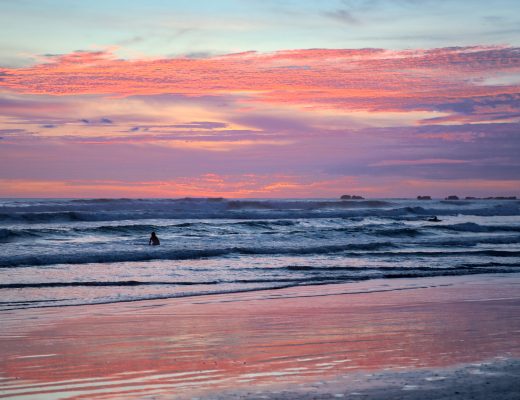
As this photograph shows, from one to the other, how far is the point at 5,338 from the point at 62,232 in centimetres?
2682

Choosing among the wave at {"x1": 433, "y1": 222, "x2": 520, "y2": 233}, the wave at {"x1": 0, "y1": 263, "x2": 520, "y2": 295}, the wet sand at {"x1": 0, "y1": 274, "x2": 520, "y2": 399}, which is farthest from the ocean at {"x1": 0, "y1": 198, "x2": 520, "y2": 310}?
the wet sand at {"x1": 0, "y1": 274, "x2": 520, "y2": 399}

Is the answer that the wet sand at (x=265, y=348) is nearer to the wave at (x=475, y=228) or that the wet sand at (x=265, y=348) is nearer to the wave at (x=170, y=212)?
the wave at (x=475, y=228)

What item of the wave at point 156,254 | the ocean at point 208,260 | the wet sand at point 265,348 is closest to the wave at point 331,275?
the ocean at point 208,260

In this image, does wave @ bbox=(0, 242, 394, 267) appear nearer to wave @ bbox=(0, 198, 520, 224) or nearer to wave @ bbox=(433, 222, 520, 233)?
wave @ bbox=(433, 222, 520, 233)

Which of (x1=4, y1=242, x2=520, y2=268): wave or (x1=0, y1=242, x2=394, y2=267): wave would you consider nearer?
(x1=0, y1=242, x2=394, y2=267): wave

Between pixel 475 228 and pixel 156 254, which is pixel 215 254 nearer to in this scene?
pixel 156 254

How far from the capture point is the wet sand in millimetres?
6918

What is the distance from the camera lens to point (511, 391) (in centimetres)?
662

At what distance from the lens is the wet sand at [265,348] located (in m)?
6.92

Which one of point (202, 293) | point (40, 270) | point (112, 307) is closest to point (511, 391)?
point (112, 307)

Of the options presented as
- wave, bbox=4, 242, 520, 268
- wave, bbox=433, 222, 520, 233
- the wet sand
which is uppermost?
the wet sand

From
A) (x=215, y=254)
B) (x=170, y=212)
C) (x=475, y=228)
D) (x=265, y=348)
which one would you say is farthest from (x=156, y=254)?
(x=170, y=212)

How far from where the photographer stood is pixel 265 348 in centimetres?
888

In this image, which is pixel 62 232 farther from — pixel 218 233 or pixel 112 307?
pixel 112 307
